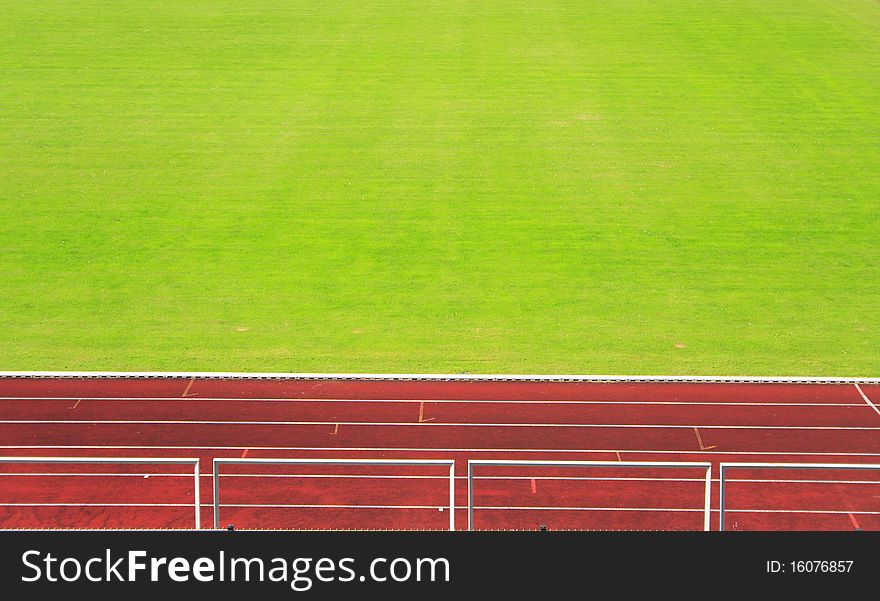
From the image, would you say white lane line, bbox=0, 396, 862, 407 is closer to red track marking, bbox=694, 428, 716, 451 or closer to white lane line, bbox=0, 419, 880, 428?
white lane line, bbox=0, 419, 880, 428

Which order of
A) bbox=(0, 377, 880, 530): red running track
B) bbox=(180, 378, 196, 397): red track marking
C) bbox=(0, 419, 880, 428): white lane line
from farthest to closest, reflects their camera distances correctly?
bbox=(180, 378, 196, 397): red track marking, bbox=(0, 419, 880, 428): white lane line, bbox=(0, 377, 880, 530): red running track

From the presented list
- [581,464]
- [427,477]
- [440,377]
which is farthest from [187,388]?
[581,464]

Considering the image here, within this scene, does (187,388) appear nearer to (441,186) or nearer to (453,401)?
(453,401)

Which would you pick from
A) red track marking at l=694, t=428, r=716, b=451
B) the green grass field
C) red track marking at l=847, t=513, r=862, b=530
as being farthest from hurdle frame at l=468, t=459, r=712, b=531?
the green grass field

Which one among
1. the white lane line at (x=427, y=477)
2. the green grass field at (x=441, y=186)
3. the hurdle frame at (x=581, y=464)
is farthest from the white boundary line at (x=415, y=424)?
the hurdle frame at (x=581, y=464)

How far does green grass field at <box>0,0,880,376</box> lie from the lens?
56.1 feet

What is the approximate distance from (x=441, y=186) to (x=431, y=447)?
1070 cm

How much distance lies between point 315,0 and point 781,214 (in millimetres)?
19019

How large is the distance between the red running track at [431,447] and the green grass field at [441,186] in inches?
40.3

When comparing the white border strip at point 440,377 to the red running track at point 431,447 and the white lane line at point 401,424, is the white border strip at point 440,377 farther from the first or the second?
the white lane line at point 401,424

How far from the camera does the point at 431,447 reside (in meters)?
13.4

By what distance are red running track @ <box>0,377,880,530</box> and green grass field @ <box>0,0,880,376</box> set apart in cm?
102
